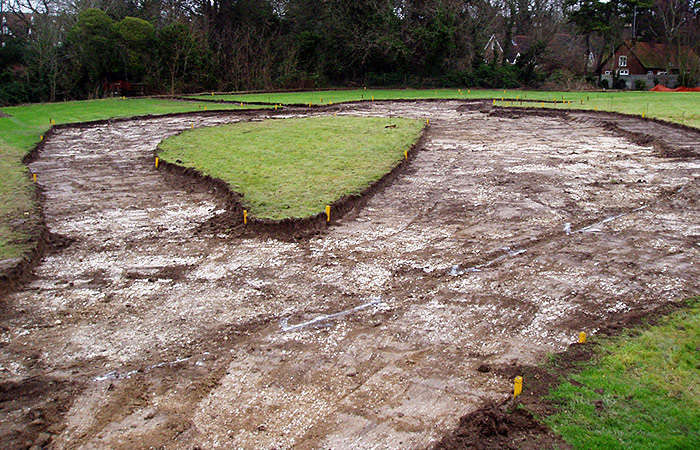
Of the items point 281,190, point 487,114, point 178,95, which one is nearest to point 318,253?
point 281,190

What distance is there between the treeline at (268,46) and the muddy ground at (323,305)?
28618 millimetres

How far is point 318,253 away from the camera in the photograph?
303 inches

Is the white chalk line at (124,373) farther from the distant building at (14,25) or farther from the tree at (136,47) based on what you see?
the distant building at (14,25)

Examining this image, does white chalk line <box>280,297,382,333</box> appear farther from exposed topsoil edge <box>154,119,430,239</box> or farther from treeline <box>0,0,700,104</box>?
treeline <box>0,0,700,104</box>

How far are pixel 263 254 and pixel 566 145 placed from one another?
11.1 meters

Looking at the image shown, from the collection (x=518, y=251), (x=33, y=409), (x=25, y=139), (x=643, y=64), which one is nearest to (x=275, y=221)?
(x=518, y=251)

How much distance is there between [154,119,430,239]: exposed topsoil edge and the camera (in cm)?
846

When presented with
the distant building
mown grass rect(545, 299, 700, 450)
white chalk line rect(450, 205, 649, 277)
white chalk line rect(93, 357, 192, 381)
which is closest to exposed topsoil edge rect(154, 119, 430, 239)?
white chalk line rect(450, 205, 649, 277)

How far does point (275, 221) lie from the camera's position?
8.47 m

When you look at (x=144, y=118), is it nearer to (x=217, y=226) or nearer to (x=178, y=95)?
(x=178, y=95)

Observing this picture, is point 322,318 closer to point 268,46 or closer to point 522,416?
point 522,416

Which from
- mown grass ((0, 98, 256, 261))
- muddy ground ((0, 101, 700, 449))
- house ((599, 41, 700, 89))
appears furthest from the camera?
house ((599, 41, 700, 89))

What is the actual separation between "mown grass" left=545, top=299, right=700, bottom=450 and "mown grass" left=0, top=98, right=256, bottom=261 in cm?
666

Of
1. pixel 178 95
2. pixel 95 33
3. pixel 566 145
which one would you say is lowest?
pixel 566 145
